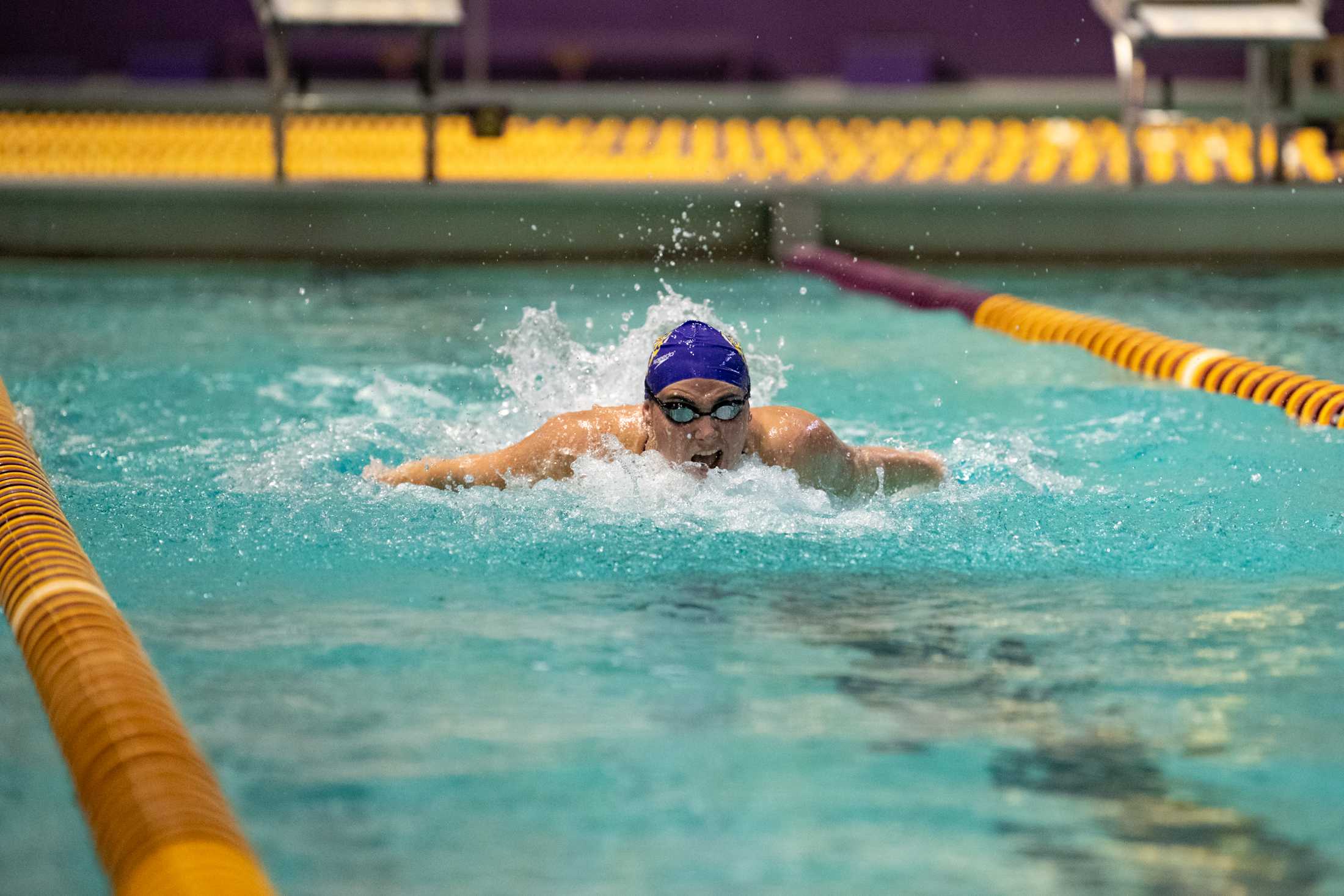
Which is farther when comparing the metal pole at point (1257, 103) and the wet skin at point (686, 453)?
the metal pole at point (1257, 103)

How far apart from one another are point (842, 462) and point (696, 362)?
1.44ft

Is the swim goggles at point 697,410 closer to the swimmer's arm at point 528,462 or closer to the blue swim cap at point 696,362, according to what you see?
the blue swim cap at point 696,362

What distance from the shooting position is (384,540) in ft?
11.5

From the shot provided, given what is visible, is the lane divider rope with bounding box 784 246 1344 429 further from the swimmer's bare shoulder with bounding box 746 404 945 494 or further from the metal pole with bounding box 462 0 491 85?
the metal pole with bounding box 462 0 491 85

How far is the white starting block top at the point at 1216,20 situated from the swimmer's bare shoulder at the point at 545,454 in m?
6.05

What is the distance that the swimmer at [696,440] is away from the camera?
11.5 ft

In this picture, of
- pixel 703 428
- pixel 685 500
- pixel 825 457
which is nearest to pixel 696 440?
pixel 703 428

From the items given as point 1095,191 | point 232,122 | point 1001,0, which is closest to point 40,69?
point 232,122

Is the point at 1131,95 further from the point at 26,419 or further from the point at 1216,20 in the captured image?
the point at 26,419

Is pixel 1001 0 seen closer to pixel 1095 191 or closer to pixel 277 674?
pixel 1095 191

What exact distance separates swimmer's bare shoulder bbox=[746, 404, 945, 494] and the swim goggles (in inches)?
6.8

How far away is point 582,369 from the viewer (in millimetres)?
5203

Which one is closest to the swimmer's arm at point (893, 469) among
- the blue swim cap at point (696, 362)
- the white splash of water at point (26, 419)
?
the blue swim cap at point (696, 362)

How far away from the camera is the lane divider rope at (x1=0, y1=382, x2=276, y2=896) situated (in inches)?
73.7
